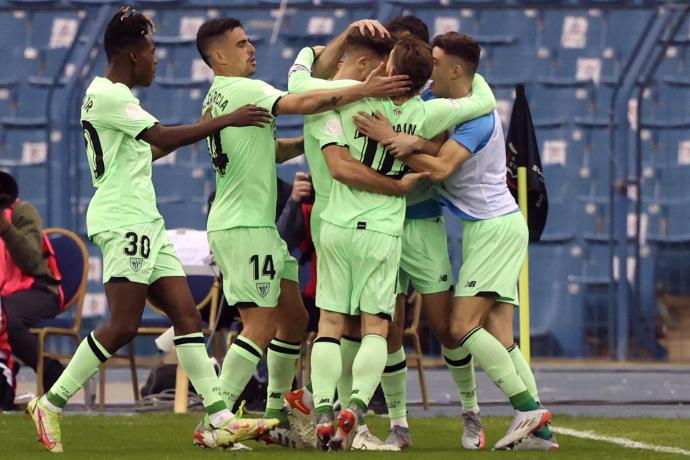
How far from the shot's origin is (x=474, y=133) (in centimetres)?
884

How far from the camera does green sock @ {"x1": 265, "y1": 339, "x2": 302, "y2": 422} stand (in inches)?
355

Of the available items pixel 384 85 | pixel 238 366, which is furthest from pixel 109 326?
pixel 384 85

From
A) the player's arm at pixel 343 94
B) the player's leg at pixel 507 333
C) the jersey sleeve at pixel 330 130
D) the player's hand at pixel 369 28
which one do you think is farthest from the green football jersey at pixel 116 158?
the player's leg at pixel 507 333

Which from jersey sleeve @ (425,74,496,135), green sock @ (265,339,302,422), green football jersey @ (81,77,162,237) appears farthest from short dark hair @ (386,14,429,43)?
green sock @ (265,339,302,422)

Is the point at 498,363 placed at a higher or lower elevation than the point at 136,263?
lower

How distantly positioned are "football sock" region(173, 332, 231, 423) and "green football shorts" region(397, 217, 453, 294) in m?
1.04

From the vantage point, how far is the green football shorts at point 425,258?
896 cm

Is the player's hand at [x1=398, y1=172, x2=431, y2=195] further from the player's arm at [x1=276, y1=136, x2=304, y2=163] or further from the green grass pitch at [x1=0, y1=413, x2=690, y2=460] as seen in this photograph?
the green grass pitch at [x1=0, y1=413, x2=690, y2=460]

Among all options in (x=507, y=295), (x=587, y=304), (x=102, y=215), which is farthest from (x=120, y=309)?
(x=587, y=304)

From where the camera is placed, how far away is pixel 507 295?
8898 mm

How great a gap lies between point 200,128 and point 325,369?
123 cm

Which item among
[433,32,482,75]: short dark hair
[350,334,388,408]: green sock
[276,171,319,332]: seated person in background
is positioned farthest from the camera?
[276,171,319,332]: seated person in background

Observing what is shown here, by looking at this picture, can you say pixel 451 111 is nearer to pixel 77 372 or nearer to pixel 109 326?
pixel 109 326

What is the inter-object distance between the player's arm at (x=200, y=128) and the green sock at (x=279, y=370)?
3.92 feet
